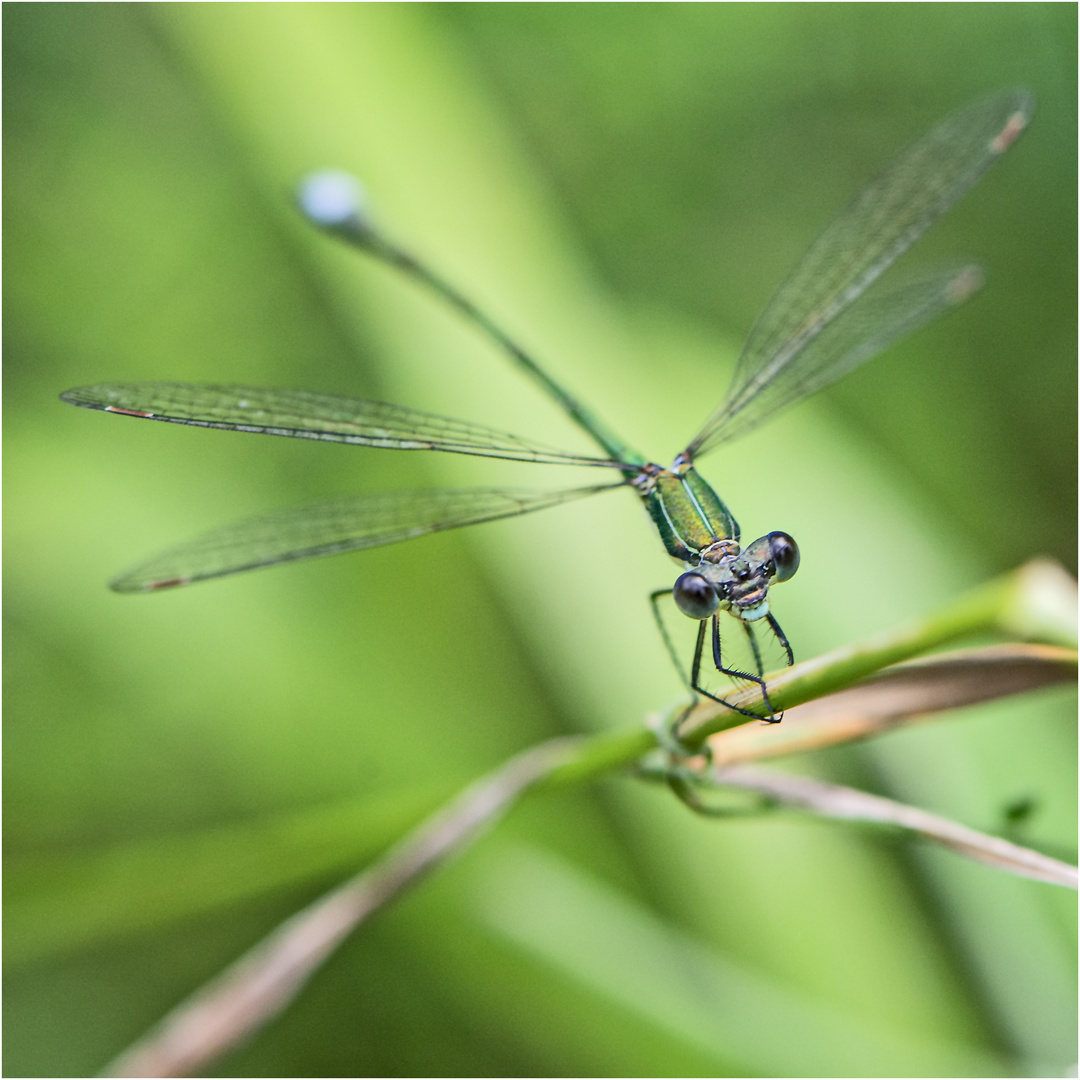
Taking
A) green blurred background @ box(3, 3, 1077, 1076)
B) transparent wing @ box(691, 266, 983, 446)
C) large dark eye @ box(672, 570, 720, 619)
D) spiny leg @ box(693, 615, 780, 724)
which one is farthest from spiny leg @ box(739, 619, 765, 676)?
green blurred background @ box(3, 3, 1077, 1076)

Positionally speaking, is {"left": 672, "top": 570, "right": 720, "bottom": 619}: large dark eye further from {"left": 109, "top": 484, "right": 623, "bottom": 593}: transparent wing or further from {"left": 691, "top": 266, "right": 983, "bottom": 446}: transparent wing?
{"left": 691, "top": 266, "right": 983, "bottom": 446}: transparent wing

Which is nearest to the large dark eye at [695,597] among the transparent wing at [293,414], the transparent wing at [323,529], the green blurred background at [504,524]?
the transparent wing at [323,529]

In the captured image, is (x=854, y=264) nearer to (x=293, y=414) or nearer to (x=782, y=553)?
(x=782, y=553)

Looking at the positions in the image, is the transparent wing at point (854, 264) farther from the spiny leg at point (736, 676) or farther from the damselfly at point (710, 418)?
the spiny leg at point (736, 676)

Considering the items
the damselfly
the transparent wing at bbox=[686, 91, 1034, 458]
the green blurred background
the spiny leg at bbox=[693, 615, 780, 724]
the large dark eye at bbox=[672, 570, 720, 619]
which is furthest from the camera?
the green blurred background

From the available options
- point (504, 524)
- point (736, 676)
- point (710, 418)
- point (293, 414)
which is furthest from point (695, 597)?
point (504, 524)

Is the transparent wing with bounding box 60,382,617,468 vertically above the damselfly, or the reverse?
the transparent wing with bounding box 60,382,617,468
